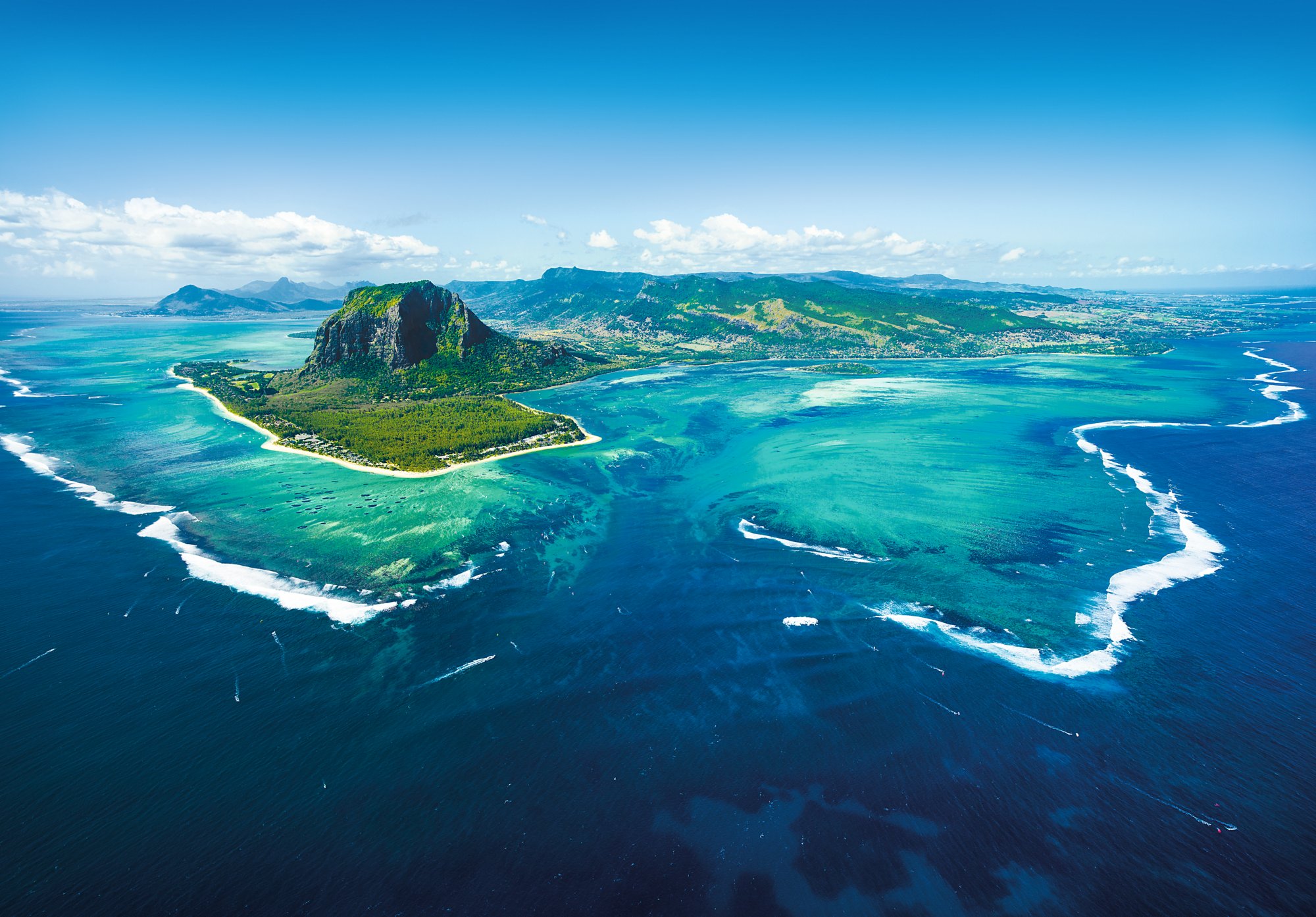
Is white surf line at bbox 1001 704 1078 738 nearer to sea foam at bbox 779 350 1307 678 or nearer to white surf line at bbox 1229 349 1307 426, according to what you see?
sea foam at bbox 779 350 1307 678

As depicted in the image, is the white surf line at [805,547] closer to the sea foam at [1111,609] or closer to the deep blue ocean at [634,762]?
the sea foam at [1111,609]

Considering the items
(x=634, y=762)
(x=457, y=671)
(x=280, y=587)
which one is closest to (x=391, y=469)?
(x=280, y=587)

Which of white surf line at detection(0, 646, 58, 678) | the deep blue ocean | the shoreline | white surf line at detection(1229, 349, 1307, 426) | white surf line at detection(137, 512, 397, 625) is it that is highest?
white surf line at detection(1229, 349, 1307, 426)

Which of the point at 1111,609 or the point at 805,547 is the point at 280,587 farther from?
the point at 1111,609

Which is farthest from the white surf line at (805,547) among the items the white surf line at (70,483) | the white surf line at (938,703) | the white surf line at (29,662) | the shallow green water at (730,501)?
the white surf line at (70,483)

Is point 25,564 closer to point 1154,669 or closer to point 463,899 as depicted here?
point 463,899

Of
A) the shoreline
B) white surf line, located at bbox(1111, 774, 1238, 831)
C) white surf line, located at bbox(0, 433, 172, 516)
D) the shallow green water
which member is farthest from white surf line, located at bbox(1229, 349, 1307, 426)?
white surf line, located at bbox(0, 433, 172, 516)
